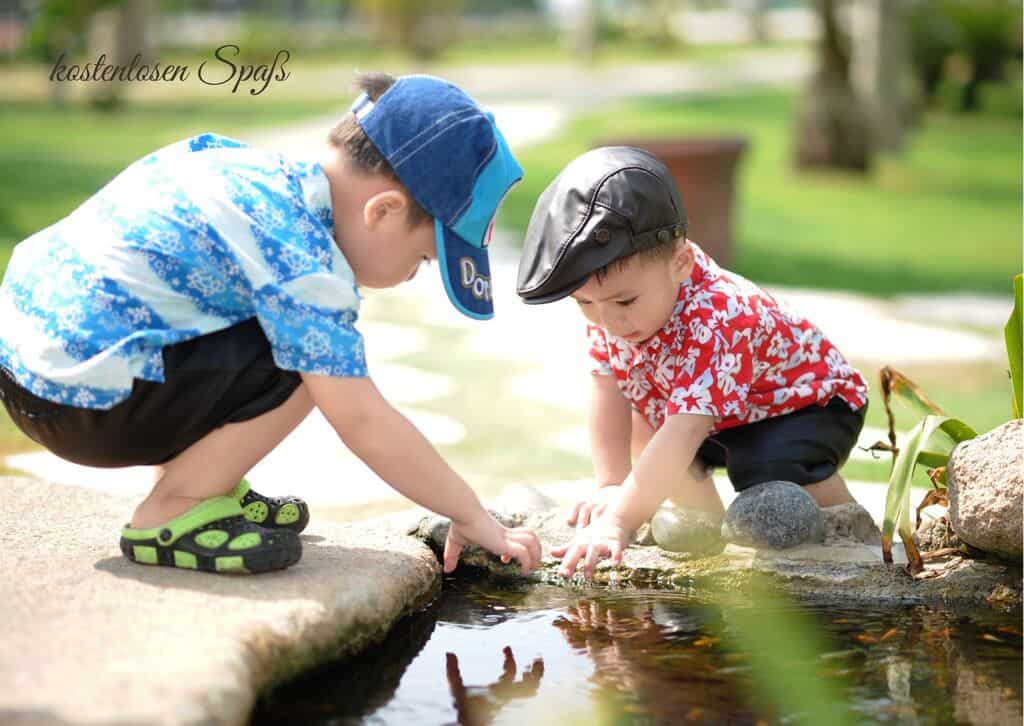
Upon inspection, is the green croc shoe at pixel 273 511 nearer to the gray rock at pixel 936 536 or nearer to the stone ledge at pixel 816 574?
the stone ledge at pixel 816 574

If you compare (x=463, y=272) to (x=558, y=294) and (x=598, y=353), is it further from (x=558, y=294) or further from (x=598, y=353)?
(x=598, y=353)

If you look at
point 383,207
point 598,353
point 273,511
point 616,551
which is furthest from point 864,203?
point 383,207

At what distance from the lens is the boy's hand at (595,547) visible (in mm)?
→ 2574

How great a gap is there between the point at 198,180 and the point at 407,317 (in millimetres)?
3657

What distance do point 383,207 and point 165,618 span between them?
80 centimetres

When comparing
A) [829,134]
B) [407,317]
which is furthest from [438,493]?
[829,134]

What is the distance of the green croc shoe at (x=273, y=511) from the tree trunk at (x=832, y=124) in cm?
1022

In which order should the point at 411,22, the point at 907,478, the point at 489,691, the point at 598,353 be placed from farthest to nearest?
1. the point at 411,22
2. the point at 598,353
3. the point at 907,478
4. the point at 489,691

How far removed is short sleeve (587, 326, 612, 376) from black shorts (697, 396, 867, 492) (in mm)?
282

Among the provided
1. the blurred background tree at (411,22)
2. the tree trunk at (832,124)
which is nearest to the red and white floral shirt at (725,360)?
the tree trunk at (832,124)

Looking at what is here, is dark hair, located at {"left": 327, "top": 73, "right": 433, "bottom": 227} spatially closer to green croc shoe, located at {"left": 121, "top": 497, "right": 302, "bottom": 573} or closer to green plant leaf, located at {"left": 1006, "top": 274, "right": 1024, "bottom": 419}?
green croc shoe, located at {"left": 121, "top": 497, "right": 302, "bottom": 573}

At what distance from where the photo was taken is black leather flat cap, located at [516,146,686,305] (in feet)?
8.57

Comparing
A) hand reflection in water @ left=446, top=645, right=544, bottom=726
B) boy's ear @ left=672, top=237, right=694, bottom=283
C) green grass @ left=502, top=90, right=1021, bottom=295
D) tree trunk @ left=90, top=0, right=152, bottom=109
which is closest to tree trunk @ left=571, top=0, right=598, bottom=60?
green grass @ left=502, top=90, right=1021, bottom=295

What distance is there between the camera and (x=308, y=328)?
225 centimetres
